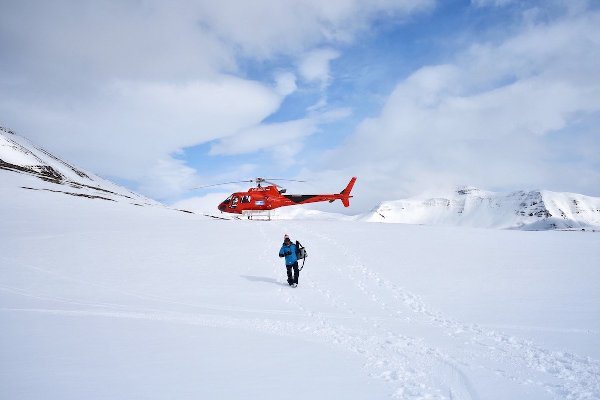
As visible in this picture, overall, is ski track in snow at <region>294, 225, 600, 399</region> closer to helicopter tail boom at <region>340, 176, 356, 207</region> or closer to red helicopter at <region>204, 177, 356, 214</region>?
red helicopter at <region>204, 177, 356, 214</region>

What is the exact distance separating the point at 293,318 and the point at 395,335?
2.69 meters

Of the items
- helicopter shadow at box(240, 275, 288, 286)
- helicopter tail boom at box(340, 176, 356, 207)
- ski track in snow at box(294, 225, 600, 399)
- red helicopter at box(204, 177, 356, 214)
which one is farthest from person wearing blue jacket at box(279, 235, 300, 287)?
helicopter tail boom at box(340, 176, 356, 207)

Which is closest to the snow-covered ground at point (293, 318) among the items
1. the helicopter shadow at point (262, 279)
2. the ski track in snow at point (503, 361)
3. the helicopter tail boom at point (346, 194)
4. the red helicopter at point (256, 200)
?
the ski track in snow at point (503, 361)

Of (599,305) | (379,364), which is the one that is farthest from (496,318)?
(379,364)

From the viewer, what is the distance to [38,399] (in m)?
4.07

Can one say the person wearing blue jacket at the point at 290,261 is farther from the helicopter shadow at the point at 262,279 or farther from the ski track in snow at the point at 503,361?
the ski track in snow at the point at 503,361

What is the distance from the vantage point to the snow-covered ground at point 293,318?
5.12 metres

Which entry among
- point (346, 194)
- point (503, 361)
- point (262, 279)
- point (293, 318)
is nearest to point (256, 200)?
point (346, 194)

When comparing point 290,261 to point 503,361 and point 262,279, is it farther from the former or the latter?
point 503,361

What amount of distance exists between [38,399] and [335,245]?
1718 cm

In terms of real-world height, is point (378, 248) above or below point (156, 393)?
above

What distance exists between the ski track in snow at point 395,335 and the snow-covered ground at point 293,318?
41 mm

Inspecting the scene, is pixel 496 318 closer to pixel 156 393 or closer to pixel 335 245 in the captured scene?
pixel 156 393

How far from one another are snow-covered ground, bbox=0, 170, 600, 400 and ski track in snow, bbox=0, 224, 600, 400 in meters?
0.04
